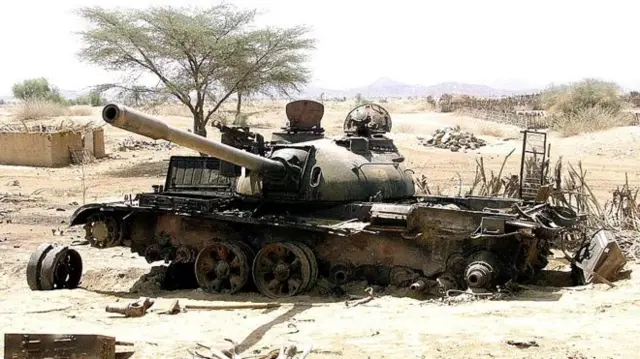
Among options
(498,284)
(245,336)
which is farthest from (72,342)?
(498,284)

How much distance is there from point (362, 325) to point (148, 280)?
454 centimetres

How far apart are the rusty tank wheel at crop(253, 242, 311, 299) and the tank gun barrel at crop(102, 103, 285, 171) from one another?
3.56ft

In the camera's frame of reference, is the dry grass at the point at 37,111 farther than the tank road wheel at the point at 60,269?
Yes

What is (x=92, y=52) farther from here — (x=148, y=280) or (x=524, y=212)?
(x=524, y=212)

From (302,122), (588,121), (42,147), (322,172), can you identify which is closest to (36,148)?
(42,147)

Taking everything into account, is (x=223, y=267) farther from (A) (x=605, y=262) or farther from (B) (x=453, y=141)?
(B) (x=453, y=141)

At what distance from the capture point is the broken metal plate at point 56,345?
7.04 metres

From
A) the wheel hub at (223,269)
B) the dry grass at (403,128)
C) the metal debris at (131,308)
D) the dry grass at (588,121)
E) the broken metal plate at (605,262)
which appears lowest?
the metal debris at (131,308)

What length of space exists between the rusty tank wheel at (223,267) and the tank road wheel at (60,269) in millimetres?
1865

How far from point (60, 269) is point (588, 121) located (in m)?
28.4

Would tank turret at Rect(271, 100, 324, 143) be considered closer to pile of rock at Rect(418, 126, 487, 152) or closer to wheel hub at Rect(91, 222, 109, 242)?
wheel hub at Rect(91, 222, 109, 242)

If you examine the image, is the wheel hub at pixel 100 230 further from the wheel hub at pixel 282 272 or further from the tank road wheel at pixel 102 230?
the wheel hub at pixel 282 272

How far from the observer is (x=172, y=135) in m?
8.35

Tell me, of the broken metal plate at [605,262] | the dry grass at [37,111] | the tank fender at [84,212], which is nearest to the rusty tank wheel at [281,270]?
the tank fender at [84,212]
